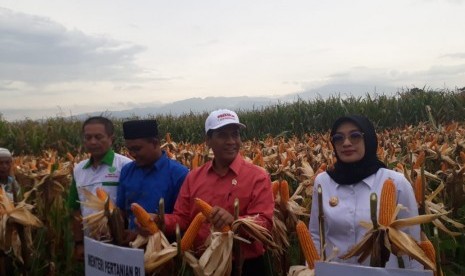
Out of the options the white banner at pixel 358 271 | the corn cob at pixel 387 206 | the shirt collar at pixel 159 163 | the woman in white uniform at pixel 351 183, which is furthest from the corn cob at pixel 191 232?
the shirt collar at pixel 159 163

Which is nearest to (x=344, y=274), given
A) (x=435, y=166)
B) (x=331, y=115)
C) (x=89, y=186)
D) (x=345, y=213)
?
(x=345, y=213)

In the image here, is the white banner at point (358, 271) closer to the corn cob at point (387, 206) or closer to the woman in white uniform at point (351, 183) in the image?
the corn cob at point (387, 206)

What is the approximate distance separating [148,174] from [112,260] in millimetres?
1003

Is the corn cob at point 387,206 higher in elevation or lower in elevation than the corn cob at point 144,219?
higher

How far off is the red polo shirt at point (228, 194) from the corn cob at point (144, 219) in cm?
41

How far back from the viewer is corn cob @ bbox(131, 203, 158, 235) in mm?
2252

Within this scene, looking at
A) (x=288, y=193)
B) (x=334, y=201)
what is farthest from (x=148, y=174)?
(x=334, y=201)

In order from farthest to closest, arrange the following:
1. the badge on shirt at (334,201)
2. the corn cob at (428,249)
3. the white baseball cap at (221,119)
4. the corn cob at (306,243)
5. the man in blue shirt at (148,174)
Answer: the man in blue shirt at (148,174)
the white baseball cap at (221,119)
the badge on shirt at (334,201)
the corn cob at (306,243)
the corn cob at (428,249)

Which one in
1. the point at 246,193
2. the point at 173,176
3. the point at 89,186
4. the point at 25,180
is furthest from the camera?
the point at 25,180

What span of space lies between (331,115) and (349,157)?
12976mm

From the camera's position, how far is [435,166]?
15.8 ft

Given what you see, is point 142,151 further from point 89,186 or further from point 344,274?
Answer: point 344,274

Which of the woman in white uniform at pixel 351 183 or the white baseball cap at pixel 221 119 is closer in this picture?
the woman in white uniform at pixel 351 183

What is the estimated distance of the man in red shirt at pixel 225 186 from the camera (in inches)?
112
